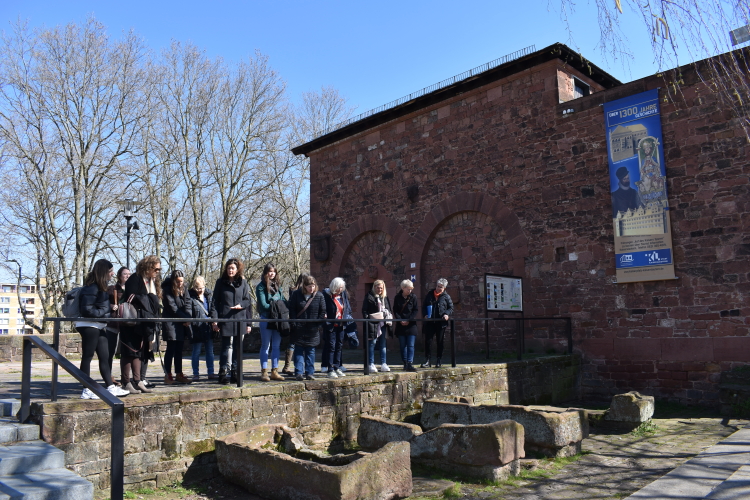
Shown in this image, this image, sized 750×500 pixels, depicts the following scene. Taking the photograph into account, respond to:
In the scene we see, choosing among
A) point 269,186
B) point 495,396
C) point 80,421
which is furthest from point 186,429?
point 269,186

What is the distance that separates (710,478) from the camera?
512 centimetres

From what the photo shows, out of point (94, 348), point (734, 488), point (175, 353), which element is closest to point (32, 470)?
point (94, 348)

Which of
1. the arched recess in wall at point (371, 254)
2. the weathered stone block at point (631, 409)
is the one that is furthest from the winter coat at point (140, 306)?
the arched recess in wall at point (371, 254)

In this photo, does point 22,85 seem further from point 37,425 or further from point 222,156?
point 37,425

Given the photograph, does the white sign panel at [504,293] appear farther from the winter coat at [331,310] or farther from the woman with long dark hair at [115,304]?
the woman with long dark hair at [115,304]

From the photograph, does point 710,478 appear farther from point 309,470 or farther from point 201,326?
point 201,326

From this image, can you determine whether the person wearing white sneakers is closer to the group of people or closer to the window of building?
the group of people

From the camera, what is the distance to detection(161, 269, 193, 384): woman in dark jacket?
Result: 6555 millimetres

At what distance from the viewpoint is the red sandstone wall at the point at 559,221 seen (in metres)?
9.30

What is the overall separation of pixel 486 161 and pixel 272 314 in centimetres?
726

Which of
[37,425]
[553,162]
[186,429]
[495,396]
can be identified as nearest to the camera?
[37,425]

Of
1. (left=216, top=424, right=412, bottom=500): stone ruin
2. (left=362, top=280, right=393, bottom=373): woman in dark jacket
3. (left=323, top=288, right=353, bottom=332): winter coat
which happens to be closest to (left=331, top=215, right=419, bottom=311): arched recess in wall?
(left=362, top=280, right=393, bottom=373): woman in dark jacket

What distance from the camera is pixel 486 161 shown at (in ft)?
41.0

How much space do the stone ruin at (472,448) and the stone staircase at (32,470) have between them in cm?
322
